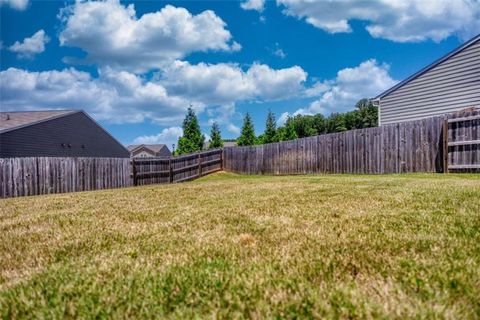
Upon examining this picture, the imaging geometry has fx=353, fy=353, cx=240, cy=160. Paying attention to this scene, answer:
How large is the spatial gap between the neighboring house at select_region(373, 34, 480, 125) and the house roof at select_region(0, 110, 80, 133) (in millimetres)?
23889

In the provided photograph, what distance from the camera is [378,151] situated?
46.4 ft

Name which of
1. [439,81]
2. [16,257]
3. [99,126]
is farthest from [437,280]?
[99,126]

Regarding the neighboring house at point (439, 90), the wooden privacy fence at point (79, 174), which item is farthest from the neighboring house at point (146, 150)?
the neighboring house at point (439, 90)

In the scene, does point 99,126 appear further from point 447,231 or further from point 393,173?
point 447,231

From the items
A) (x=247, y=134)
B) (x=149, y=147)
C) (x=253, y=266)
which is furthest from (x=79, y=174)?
(x=149, y=147)

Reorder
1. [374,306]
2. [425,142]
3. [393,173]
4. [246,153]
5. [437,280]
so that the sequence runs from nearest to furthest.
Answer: [374,306]
[437,280]
[425,142]
[393,173]
[246,153]

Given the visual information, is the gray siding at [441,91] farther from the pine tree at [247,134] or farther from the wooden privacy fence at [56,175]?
the pine tree at [247,134]

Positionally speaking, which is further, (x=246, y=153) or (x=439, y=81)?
(x=246, y=153)

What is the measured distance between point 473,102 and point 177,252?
16209 mm

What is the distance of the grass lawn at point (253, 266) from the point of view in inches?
70.9

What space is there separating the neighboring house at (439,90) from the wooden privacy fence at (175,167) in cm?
1080

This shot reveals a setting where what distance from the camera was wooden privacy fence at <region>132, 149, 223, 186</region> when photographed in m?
17.8

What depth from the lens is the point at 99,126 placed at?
3462 cm

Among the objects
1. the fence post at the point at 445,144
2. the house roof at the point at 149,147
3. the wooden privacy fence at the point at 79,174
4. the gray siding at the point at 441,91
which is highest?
the gray siding at the point at 441,91
